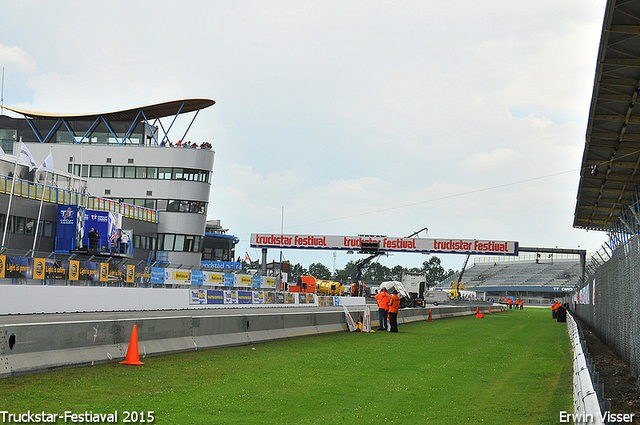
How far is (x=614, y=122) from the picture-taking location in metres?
25.2

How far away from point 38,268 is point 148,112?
41951 millimetres

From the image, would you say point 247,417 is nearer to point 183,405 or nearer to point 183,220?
point 183,405

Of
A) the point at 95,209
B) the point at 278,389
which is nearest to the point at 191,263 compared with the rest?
the point at 95,209

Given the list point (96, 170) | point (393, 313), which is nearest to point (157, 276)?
point (393, 313)

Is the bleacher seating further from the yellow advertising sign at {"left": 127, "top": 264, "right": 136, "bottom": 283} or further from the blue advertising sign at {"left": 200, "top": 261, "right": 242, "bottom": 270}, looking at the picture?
the yellow advertising sign at {"left": 127, "top": 264, "right": 136, "bottom": 283}

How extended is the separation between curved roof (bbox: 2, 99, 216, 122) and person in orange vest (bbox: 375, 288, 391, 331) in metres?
49.2

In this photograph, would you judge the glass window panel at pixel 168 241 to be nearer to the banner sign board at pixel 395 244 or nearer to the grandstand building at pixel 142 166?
the grandstand building at pixel 142 166

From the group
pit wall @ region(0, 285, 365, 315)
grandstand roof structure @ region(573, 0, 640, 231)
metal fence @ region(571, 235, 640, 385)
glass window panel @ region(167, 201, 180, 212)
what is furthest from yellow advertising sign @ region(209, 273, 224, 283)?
metal fence @ region(571, 235, 640, 385)

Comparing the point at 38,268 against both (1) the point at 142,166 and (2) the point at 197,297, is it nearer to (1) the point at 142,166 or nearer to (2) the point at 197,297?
(2) the point at 197,297

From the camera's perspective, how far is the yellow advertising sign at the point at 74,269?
3644cm

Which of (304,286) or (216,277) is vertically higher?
(304,286)

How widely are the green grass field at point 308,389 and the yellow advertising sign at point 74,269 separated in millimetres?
23389

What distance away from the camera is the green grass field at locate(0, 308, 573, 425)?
26.3 ft

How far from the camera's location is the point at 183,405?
835cm
